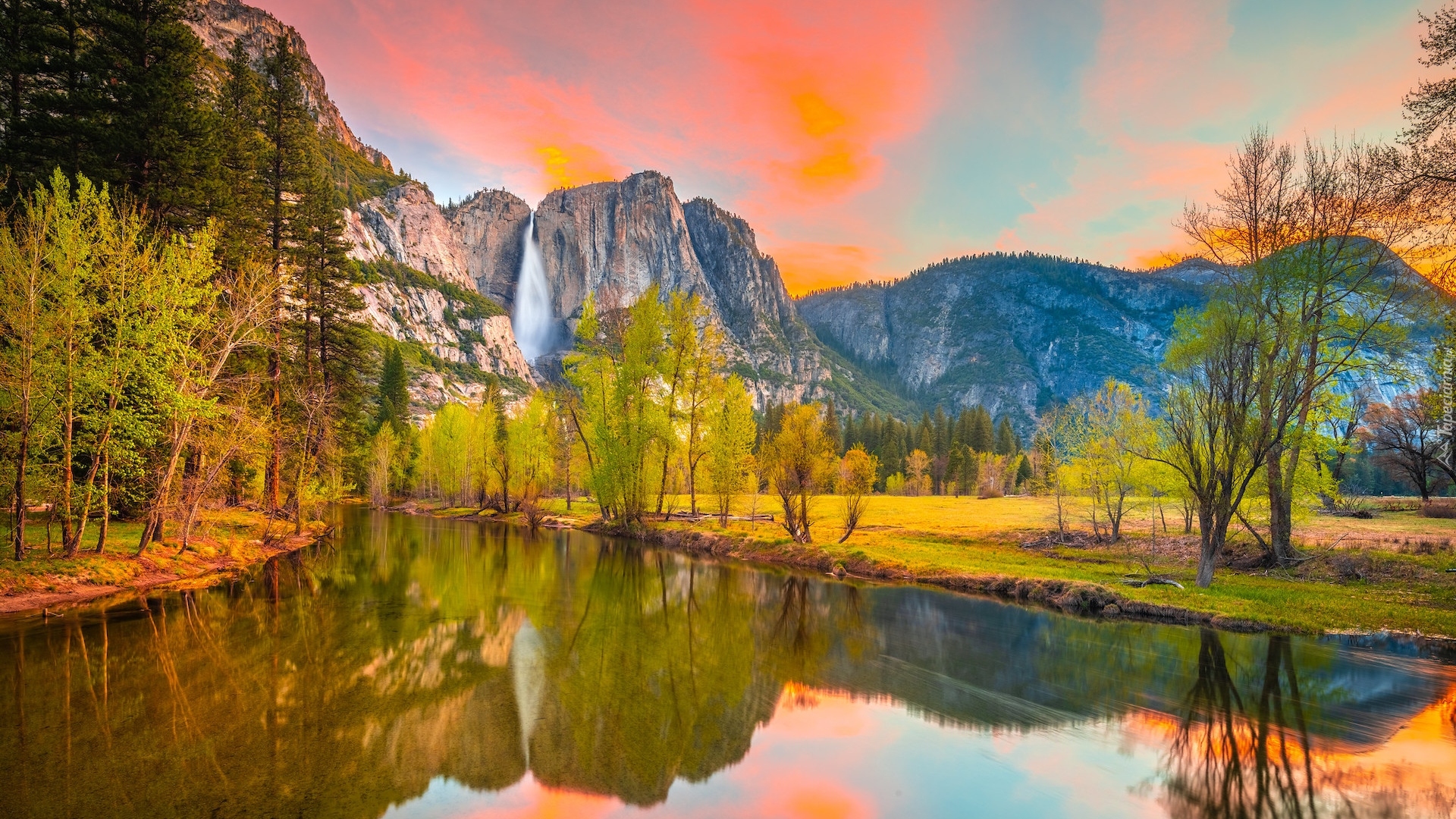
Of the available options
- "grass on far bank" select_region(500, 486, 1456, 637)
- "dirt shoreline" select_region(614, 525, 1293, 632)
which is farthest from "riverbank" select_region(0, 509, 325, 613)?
"grass on far bank" select_region(500, 486, 1456, 637)

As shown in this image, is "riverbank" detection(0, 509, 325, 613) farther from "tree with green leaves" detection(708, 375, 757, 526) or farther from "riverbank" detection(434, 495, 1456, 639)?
"tree with green leaves" detection(708, 375, 757, 526)

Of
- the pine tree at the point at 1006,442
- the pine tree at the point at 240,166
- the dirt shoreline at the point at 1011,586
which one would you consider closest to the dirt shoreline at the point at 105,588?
the pine tree at the point at 240,166

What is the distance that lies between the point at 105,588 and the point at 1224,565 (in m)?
43.2

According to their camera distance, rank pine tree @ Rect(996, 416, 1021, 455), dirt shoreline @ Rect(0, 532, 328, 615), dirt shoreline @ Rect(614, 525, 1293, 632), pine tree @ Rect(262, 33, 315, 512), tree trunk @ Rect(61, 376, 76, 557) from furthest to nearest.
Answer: pine tree @ Rect(996, 416, 1021, 455), pine tree @ Rect(262, 33, 315, 512), dirt shoreline @ Rect(614, 525, 1293, 632), tree trunk @ Rect(61, 376, 76, 557), dirt shoreline @ Rect(0, 532, 328, 615)

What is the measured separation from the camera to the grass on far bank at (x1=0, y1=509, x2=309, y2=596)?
58.5 feet

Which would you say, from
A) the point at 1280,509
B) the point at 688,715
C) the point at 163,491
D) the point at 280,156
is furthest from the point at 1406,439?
the point at 280,156

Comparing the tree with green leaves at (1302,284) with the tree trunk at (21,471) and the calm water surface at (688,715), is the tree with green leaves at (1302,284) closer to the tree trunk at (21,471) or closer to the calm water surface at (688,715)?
the calm water surface at (688,715)

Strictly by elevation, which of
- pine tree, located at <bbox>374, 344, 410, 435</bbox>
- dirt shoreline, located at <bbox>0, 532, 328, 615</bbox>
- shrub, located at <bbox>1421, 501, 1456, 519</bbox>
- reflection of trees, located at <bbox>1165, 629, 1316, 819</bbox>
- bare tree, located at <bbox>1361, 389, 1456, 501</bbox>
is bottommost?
reflection of trees, located at <bbox>1165, 629, 1316, 819</bbox>

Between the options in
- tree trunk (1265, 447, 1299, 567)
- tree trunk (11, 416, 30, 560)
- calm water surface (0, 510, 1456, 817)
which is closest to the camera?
calm water surface (0, 510, 1456, 817)

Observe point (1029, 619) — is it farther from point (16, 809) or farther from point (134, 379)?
point (134, 379)

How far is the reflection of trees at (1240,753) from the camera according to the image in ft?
28.8

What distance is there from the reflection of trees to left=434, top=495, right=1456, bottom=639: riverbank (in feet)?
22.5

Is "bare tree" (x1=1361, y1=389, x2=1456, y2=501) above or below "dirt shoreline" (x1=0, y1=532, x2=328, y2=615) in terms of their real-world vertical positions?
above

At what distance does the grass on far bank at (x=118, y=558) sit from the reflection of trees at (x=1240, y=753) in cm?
2832
